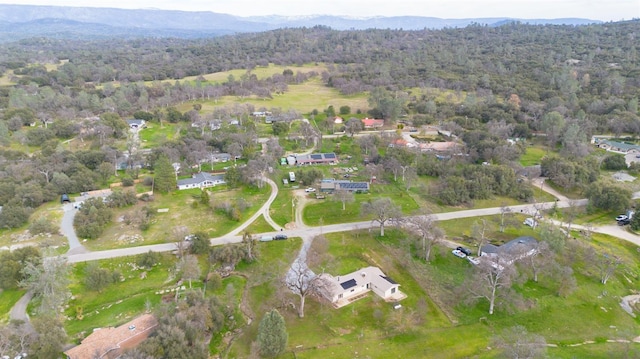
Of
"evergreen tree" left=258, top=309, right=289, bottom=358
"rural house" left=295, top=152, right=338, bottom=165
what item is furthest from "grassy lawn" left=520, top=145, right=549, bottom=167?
"evergreen tree" left=258, top=309, right=289, bottom=358

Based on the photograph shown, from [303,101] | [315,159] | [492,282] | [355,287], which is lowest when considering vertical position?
[315,159]

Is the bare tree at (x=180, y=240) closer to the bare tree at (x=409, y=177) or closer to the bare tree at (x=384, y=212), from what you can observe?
the bare tree at (x=384, y=212)

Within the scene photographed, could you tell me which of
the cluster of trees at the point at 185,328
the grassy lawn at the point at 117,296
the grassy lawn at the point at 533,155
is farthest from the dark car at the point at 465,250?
the grassy lawn at the point at 533,155

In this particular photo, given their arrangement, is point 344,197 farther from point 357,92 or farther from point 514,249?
point 357,92

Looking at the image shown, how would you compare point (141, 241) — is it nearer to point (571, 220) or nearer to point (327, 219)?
point (327, 219)

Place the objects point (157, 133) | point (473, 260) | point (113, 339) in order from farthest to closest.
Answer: point (157, 133), point (473, 260), point (113, 339)

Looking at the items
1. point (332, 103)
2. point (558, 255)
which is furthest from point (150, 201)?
point (332, 103)

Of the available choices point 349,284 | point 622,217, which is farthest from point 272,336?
point 622,217
